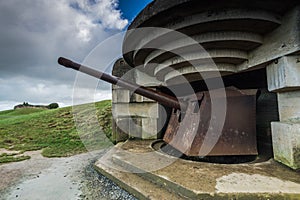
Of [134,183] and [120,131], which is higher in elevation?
[120,131]

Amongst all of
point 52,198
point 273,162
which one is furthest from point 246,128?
point 52,198

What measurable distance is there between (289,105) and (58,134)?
466 centimetres

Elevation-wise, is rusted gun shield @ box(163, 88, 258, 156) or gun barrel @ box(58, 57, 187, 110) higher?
gun barrel @ box(58, 57, 187, 110)

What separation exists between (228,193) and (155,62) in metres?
1.79

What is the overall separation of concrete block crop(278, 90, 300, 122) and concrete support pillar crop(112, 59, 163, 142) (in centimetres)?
187

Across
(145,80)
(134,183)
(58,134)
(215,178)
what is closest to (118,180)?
(134,183)

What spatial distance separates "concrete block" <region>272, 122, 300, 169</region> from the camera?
1.62 meters

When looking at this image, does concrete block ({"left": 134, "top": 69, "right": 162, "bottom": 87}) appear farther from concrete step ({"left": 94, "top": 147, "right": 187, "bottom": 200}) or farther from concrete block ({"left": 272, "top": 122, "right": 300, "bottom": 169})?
concrete block ({"left": 272, "top": 122, "right": 300, "bottom": 169})

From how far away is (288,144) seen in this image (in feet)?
5.49

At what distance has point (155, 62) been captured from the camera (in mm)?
2502

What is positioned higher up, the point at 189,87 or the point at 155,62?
the point at 155,62

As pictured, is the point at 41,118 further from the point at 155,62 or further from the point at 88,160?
the point at 155,62

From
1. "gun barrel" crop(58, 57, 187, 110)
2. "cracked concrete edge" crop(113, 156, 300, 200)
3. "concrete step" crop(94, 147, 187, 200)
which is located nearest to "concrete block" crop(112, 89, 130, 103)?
"gun barrel" crop(58, 57, 187, 110)

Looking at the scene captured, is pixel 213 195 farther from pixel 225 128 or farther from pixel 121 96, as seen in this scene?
pixel 121 96
